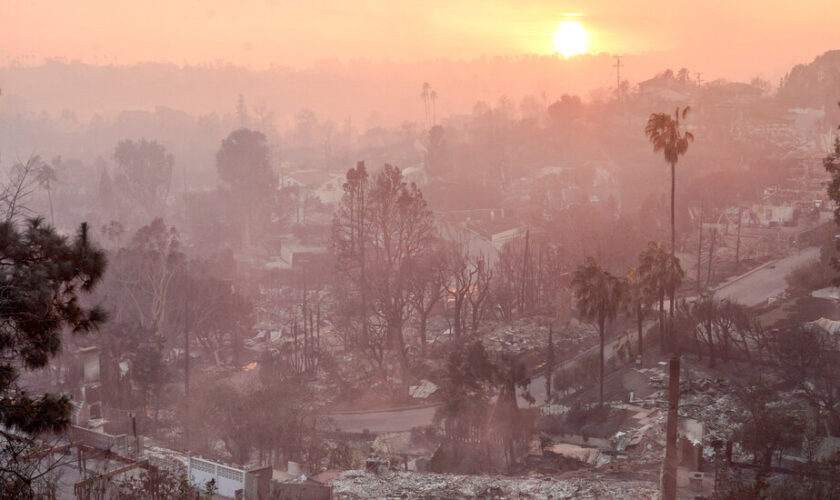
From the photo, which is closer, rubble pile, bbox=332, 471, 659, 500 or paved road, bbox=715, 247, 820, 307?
rubble pile, bbox=332, 471, 659, 500

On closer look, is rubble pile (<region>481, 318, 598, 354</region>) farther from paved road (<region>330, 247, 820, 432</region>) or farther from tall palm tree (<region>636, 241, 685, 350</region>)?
tall palm tree (<region>636, 241, 685, 350</region>)

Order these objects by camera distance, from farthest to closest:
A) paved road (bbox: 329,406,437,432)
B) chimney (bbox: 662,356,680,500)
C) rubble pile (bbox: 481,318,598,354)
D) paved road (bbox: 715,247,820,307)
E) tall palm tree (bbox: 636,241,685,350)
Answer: paved road (bbox: 715,247,820,307) < rubble pile (bbox: 481,318,598,354) < tall palm tree (bbox: 636,241,685,350) < paved road (bbox: 329,406,437,432) < chimney (bbox: 662,356,680,500)

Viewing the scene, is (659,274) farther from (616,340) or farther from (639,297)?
(616,340)

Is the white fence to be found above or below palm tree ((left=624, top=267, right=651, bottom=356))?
below

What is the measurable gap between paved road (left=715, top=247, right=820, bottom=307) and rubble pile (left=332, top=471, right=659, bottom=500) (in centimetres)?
1571

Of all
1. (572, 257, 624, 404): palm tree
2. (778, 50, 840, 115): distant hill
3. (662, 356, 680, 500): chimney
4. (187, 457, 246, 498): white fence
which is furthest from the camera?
(778, 50, 840, 115): distant hill

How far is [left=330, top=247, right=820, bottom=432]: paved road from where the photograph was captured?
21.0 meters

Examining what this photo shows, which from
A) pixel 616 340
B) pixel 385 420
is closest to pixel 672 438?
pixel 385 420

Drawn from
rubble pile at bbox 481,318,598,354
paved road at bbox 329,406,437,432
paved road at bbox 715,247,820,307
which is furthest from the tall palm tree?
paved road at bbox 329,406,437,432

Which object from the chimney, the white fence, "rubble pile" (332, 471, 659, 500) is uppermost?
the chimney

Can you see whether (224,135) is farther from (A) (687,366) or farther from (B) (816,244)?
(A) (687,366)

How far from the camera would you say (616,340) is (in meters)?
26.0

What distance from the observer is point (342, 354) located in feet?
89.8

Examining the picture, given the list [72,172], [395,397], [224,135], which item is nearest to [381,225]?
[395,397]
